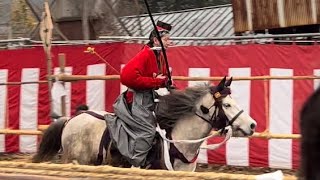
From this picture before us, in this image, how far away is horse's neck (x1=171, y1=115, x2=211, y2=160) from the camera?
20.1ft

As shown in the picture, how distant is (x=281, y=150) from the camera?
8.64m

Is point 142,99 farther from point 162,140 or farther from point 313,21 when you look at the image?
point 313,21

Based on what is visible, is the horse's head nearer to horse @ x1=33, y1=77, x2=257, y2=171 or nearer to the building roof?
horse @ x1=33, y1=77, x2=257, y2=171

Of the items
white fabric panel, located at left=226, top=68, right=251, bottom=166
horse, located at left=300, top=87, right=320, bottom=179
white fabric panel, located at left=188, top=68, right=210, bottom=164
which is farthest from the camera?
white fabric panel, located at left=188, top=68, right=210, bottom=164

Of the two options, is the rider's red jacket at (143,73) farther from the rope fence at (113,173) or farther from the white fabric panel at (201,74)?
the white fabric panel at (201,74)

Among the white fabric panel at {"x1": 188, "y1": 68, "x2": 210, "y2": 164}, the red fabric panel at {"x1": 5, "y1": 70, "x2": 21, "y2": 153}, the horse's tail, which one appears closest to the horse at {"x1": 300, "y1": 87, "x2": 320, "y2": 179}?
the horse's tail

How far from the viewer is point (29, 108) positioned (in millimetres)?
10828

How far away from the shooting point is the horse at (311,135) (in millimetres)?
1492

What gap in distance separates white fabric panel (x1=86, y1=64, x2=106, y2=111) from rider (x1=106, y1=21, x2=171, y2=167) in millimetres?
3673

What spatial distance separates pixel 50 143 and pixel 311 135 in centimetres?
581

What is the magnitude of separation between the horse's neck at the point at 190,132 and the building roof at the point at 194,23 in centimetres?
709

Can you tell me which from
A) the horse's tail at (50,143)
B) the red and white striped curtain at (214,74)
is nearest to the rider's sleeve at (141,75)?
the horse's tail at (50,143)

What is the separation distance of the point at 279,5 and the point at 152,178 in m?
8.92

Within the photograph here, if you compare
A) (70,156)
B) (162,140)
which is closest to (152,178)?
(162,140)
